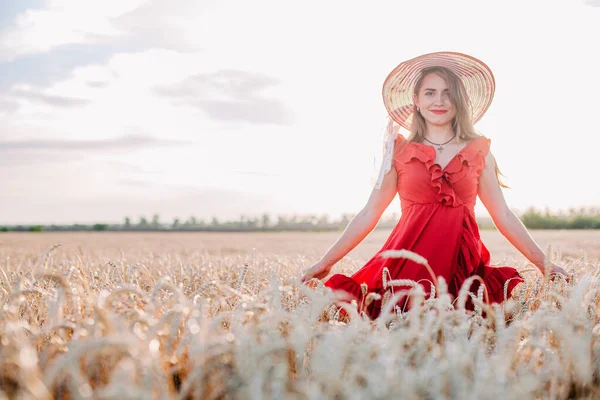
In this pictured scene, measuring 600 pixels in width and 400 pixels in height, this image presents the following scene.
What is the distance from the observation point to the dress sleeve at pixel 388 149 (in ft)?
11.8

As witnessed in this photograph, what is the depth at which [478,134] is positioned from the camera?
144 inches

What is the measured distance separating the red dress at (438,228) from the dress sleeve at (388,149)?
47 mm

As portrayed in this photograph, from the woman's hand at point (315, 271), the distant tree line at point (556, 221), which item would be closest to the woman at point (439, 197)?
the woman's hand at point (315, 271)

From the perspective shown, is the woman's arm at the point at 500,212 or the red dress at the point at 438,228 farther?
the woman's arm at the point at 500,212

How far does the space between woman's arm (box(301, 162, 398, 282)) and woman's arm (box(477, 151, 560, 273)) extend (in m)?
A: 0.58

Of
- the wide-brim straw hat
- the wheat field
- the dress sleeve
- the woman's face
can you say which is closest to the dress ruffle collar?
the dress sleeve

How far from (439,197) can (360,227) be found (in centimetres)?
52

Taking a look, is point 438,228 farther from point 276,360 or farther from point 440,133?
point 276,360

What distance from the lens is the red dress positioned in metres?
3.30

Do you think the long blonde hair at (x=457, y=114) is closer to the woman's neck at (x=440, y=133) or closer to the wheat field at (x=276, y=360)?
the woman's neck at (x=440, y=133)

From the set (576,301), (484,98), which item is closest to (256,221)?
(484,98)

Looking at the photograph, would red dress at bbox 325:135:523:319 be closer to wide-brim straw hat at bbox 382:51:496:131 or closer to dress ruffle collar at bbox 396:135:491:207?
dress ruffle collar at bbox 396:135:491:207

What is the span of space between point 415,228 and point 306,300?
3.00 feet

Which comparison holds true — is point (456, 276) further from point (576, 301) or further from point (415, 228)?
point (576, 301)
